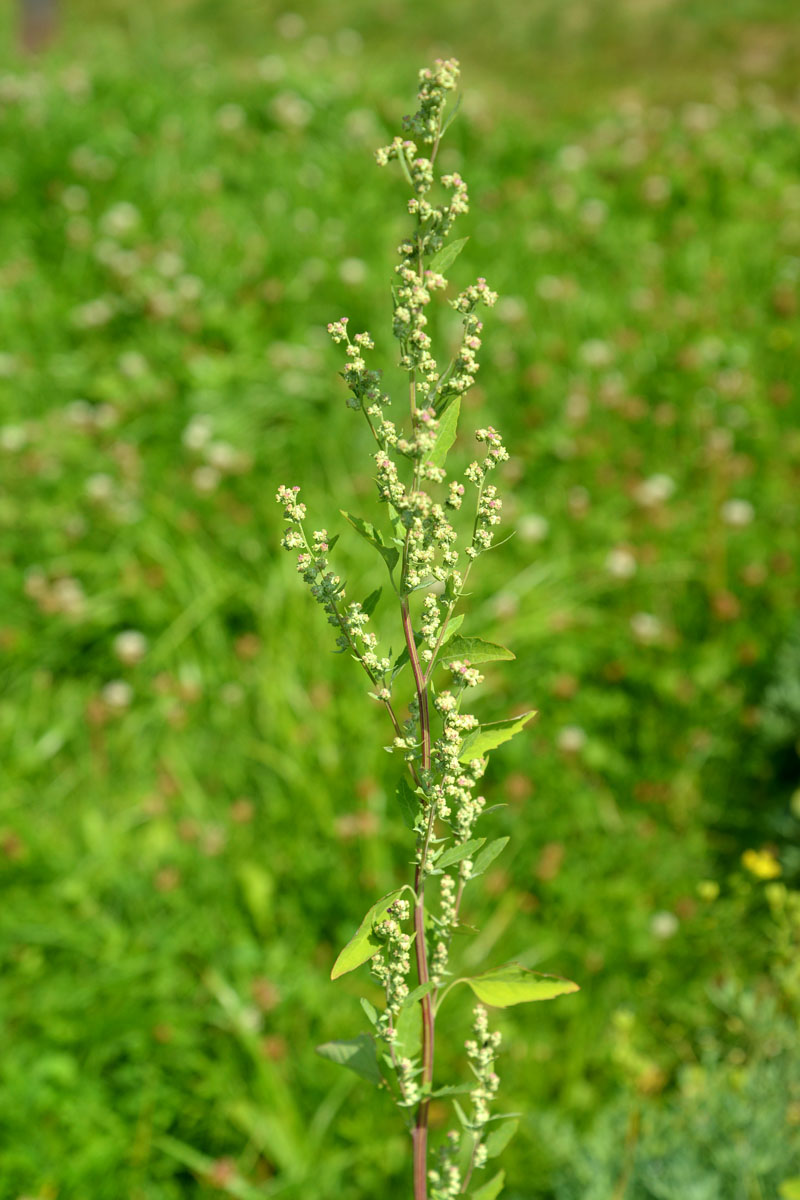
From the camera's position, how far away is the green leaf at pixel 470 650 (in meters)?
1.03

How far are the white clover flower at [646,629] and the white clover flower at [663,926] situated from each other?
1068 millimetres

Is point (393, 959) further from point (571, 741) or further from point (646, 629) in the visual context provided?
point (646, 629)

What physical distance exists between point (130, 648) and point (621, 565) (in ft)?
6.39

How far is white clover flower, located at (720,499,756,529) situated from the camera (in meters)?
3.90

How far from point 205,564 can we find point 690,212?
403 centimetres

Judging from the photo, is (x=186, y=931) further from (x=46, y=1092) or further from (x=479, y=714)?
(x=479, y=714)

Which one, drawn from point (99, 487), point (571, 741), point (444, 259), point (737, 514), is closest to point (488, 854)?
point (444, 259)

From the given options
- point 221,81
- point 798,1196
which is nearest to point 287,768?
point 798,1196

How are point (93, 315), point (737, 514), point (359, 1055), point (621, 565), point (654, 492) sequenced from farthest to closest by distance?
point (93, 315)
point (654, 492)
point (737, 514)
point (621, 565)
point (359, 1055)

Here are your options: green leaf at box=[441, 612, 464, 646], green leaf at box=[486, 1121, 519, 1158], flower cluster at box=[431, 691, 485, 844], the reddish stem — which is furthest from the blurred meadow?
green leaf at box=[441, 612, 464, 646]

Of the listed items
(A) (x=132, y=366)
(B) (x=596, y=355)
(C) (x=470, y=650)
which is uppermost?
(A) (x=132, y=366)

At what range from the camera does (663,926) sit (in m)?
2.84

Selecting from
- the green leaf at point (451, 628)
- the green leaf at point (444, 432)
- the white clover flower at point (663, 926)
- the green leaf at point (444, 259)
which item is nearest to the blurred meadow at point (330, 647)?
the white clover flower at point (663, 926)

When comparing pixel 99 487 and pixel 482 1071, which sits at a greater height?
pixel 99 487
